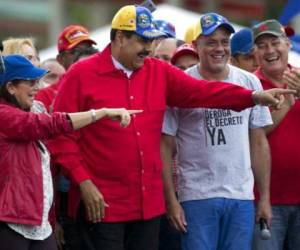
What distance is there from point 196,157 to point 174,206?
37cm

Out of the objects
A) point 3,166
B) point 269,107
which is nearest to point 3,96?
point 3,166

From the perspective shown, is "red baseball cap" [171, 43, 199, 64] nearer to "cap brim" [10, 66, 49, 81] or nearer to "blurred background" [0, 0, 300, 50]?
"cap brim" [10, 66, 49, 81]

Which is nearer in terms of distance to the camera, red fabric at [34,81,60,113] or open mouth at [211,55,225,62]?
open mouth at [211,55,225,62]

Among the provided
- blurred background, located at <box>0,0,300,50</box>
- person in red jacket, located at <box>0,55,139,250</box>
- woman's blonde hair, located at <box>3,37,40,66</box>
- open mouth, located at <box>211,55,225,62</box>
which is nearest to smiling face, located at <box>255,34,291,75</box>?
open mouth, located at <box>211,55,225,62</box>

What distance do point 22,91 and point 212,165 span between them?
146cm

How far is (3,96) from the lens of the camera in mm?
7020

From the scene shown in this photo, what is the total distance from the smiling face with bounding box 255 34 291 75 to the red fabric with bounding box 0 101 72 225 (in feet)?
6.95

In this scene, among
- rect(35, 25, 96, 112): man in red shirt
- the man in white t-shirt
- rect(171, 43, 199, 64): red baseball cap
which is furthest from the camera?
rect(35, 25, 96, 112): man in red shirt

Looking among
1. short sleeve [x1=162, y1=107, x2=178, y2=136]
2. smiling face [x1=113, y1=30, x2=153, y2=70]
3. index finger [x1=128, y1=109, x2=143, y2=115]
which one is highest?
smiling face [x1=113, y1=30, x2=153, y2=70]

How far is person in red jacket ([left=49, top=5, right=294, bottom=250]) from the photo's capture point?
23.9 ft

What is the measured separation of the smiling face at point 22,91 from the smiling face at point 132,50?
673 mm

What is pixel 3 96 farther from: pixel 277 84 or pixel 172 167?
pixel 277 84

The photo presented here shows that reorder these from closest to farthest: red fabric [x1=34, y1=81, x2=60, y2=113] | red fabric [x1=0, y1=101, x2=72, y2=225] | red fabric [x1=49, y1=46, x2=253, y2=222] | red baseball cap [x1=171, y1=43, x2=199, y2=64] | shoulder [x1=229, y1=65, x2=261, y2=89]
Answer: red fabric [x1=0, y1=101, x2=72, y2=225] < red fabric [x1=49, y1=46, x2=253, y2=222] < shoulder [x1=229, y1=65, x2=261, y2=89] < red fabric [x1=34, y1=81, x2=60, y2=113] < red baseball cap [x1=171, y1=43, x2=199, y2=64]

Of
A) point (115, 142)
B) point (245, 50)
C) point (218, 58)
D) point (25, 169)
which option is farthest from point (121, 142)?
point (245, 50)
